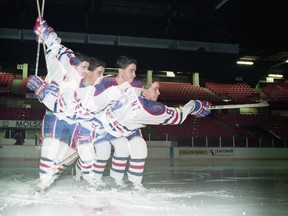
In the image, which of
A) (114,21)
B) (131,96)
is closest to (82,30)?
(114,21)

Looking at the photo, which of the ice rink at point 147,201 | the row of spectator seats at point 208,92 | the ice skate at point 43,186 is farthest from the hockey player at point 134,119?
the row of spectator seats at point 208,92

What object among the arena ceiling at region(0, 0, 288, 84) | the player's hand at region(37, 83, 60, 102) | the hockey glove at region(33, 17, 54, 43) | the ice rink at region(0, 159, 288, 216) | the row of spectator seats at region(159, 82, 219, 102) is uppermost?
the arena ceiling at region(0, 0, 288, 84)

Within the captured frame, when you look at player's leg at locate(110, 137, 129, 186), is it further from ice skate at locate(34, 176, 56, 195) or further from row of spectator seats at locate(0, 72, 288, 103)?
row of spectator seats at locate(0, 72, 288, 103)

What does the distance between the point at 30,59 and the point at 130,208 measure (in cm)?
579

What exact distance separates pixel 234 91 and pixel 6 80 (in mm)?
6782

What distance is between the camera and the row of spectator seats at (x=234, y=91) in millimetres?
8961

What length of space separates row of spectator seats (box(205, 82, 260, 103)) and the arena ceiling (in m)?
0.42

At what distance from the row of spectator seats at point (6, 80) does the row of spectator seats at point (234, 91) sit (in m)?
5.94

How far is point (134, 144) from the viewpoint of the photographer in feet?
8.59

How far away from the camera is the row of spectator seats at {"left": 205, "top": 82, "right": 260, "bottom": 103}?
8.96 meters

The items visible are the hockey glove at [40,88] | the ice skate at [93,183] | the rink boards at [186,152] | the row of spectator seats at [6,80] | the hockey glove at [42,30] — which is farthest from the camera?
the row of spectator seats at [6,80]

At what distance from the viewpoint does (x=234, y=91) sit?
30.7 feet

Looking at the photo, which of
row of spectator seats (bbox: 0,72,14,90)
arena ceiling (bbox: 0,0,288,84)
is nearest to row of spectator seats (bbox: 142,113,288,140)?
arena ceiling (bbox: 0,0,288,84)

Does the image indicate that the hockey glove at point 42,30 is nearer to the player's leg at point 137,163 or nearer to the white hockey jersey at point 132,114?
the white hockey jersey at point 132,114
